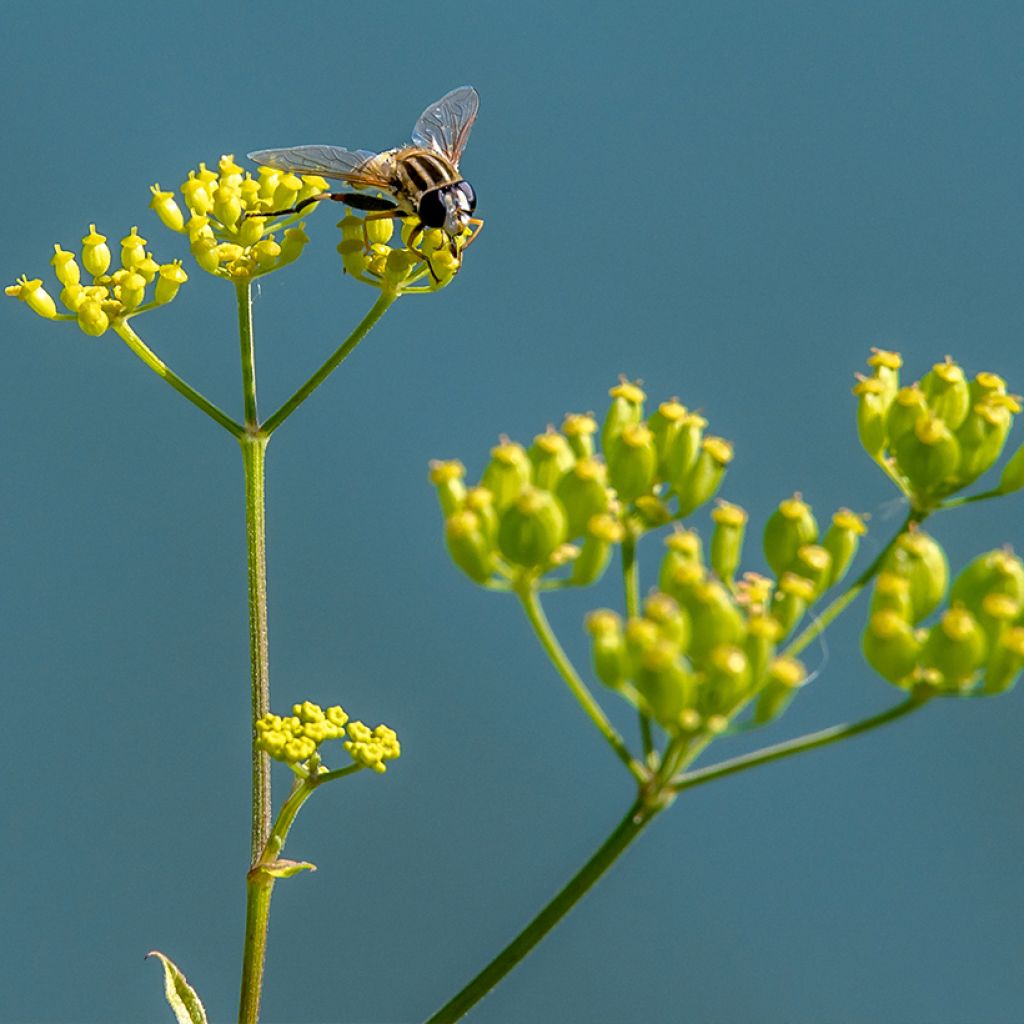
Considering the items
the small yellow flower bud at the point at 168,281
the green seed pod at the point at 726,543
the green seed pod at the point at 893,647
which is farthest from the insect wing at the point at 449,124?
the green seed pod at the point at 893,647

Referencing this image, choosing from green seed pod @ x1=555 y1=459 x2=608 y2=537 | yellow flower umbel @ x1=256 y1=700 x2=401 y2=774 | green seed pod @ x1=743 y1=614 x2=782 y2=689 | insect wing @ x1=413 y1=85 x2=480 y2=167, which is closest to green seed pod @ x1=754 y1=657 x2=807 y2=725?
green seed pod @ x1=743 y1=614 x2=782 y2=689

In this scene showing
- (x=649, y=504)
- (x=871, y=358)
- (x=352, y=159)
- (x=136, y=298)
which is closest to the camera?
(x=649, y=504)

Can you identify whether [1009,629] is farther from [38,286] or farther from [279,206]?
[38,286]

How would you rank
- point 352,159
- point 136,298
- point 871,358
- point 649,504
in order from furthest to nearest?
point 352,159, point 136,298, point 871,358, point 649,504

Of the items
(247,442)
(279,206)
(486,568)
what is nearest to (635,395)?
(486,568)

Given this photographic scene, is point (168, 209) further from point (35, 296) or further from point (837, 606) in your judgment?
point (837, 606)

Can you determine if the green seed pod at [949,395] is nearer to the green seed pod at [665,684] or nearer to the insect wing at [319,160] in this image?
the green seed pod at [665,684]

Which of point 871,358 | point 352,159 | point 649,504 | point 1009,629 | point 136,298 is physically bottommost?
point 1009,629
